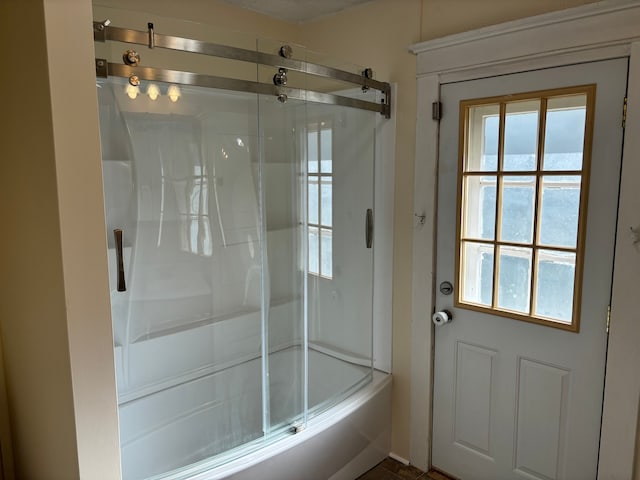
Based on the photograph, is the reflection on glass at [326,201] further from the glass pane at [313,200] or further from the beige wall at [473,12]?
the beige wall at [473,12]

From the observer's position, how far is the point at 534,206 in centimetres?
182

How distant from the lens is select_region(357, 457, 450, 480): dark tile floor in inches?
87.9

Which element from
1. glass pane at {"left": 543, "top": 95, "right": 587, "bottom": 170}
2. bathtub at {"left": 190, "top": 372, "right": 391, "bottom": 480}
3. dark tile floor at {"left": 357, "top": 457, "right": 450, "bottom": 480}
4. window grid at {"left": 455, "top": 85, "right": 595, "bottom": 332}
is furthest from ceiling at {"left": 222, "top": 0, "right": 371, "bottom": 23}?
dark tile floor at {"left": 357, "top": 457, "right": 450, "bottom": 480}

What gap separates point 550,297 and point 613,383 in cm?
37

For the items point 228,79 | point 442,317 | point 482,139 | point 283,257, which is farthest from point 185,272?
point 482,139

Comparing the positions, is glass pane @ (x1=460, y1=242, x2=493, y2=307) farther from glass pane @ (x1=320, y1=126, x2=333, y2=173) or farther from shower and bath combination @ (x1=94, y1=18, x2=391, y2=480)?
glass pane @ (x1=320, y1=126, x2=333, y2=173)

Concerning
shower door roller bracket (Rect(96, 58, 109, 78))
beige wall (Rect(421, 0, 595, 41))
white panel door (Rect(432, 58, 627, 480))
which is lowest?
white panel door (Rect(432, 58, 627, 480))

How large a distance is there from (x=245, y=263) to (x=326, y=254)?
1.43ft

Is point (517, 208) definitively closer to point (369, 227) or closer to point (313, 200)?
point (369, 227)

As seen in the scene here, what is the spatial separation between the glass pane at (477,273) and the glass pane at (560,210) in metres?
0.25

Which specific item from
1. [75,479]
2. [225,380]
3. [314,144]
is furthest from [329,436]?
[314,144]

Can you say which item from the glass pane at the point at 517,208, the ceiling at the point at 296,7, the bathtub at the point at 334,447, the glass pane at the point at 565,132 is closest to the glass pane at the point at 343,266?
the bathtub at the point at 334,447

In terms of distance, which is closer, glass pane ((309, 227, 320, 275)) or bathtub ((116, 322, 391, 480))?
bathtub ((116, 322, 391, 480))

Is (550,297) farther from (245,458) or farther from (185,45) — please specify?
(185,45)
